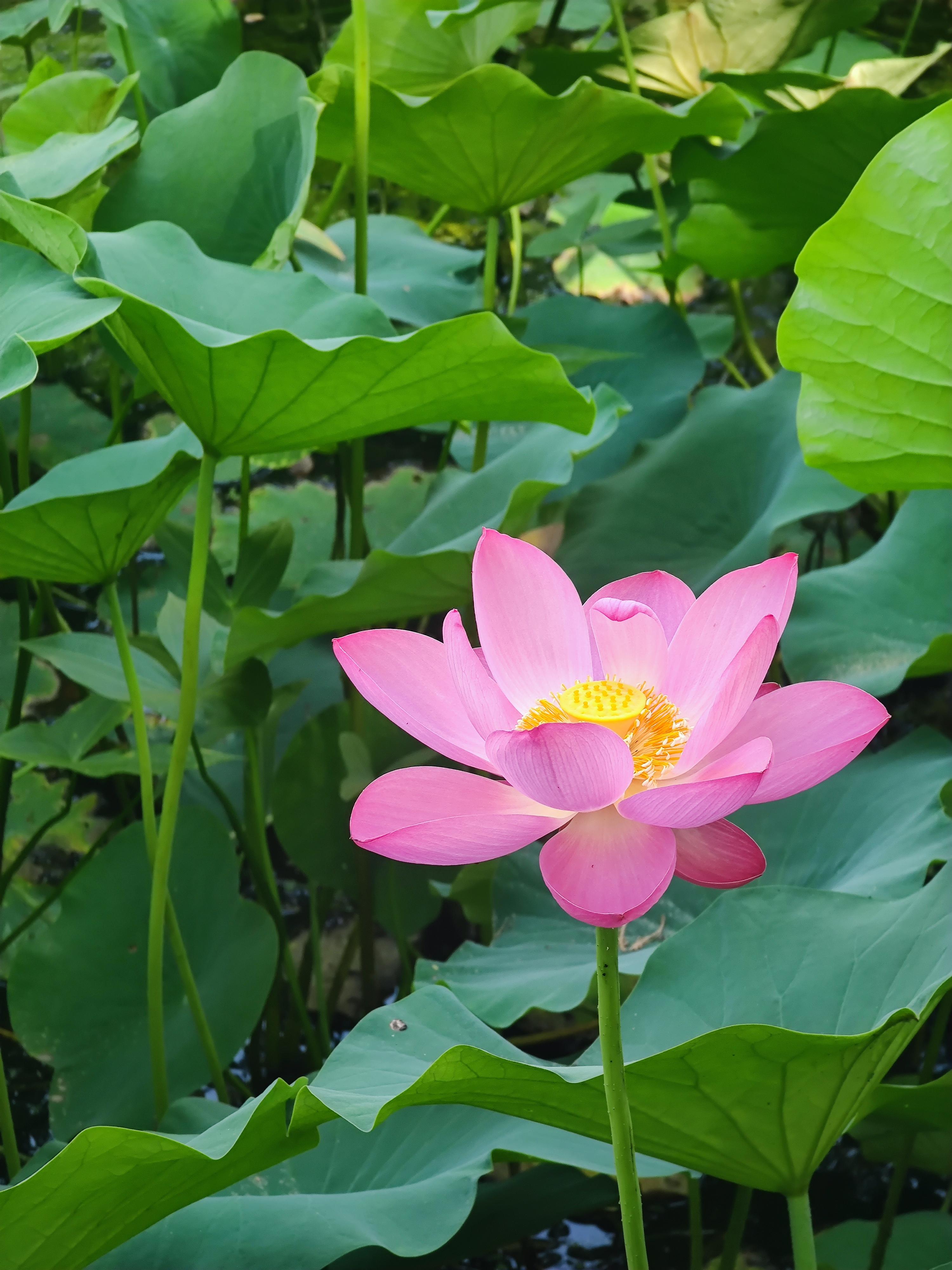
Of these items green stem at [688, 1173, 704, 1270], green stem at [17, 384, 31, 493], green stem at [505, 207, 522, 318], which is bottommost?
green stem at [688, 1173, 704, 1270]

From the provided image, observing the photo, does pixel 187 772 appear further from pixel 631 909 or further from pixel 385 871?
pixel 631 909

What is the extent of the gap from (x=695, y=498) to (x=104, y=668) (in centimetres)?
55

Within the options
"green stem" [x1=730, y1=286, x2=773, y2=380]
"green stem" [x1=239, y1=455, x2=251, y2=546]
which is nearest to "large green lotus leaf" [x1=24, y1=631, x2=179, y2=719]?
"green stem" [x1=239, y1=455, x2=251, y2=546]

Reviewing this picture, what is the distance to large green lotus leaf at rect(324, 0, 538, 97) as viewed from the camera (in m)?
1.13

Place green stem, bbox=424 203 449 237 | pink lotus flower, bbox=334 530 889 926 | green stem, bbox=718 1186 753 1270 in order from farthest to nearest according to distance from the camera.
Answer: green stem, bbox=424 203 449 237 → green stem, bbox=718 1186 753 1270 → pink lotus flower, bbox=334 530 889 926

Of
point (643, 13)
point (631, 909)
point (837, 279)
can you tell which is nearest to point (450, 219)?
point (643, 13)

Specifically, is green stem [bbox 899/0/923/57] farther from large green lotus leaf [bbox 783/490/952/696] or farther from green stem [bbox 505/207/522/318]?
large green lotus leaf [bbox 783/490/952/696]

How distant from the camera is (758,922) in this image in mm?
543

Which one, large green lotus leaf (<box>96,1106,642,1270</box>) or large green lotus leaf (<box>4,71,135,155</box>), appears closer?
large green lotus leaf (<box>96,1106,642,1270</box>)

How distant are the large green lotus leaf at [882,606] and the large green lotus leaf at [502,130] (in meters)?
0.40

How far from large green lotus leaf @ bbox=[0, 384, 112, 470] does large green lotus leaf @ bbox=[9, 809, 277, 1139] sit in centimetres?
68

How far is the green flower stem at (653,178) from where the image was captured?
123 centimetres

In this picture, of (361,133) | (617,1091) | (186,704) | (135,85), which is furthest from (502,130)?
(617,1091)

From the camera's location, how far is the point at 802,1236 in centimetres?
47
